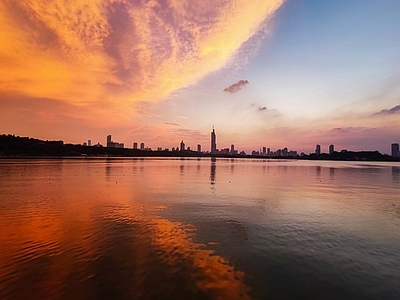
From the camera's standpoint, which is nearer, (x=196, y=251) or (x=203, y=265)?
(x=203, y=265)

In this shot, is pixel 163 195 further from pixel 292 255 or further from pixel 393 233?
pixel 393 233

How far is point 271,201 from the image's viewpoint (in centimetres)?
2492

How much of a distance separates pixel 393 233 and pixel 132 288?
1575 cm

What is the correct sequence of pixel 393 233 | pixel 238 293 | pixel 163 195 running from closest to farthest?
pixel 238 293 → pixel 393 233 → pixel 163 195

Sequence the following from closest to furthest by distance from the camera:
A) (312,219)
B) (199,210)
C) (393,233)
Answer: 1. (393,233)
2. (312,219)
3. (199,210)

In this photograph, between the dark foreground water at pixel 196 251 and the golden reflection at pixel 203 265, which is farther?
the dark foreground water at pixel 196 251

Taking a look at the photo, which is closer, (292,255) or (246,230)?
(292,255)

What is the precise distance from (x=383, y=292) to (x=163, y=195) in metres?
21.4

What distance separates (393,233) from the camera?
15.3 metres

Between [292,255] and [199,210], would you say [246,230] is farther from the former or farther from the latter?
[199,210]

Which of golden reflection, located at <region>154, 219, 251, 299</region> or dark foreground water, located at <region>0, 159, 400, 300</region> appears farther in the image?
dark foreground water, located at <region>0, 159, 400, 300</region>

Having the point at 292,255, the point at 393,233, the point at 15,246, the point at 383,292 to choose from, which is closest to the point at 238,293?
the point at 292,255

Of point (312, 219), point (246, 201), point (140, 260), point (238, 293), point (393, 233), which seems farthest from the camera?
point (246, 201)

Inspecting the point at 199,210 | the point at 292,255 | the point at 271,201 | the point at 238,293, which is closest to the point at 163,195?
the point at 199,210
